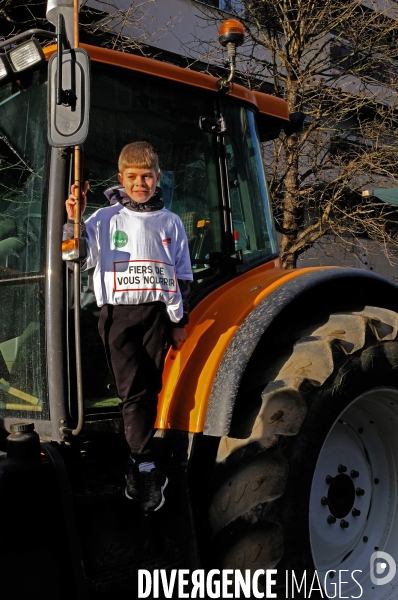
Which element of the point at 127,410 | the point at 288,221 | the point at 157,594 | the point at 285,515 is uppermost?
the point at 288,221

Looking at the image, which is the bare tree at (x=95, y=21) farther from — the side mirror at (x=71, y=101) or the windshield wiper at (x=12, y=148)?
the side mirror at (x=71, y=101)

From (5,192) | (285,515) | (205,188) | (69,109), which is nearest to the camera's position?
(69,109)

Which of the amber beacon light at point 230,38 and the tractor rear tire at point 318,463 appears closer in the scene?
the tractor rear tire at point 318,463

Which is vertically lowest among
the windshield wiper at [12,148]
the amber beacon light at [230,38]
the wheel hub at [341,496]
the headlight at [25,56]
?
the wheel hub at [341,496]

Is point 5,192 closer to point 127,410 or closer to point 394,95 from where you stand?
point 127,410

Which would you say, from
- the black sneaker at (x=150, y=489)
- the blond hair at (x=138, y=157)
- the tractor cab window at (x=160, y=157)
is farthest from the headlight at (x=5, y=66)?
the black sneaker at (x=150, y=489)

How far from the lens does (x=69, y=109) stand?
7.39ft

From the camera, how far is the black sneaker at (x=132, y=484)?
2367 millimetres

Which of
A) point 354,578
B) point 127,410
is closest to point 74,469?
point 127,410

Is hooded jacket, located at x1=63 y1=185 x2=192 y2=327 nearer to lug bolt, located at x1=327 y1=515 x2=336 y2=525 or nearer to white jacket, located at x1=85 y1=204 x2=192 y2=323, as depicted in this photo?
white jacket, located at x1=85 y1=204 x2=192 y2=323

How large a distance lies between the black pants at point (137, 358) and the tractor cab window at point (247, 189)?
824mm

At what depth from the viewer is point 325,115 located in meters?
11.3

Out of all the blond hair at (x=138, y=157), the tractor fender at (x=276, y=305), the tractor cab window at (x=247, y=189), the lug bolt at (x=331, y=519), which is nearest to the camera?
the tractor fender at (x=276, y=305)

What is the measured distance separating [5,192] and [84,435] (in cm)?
105
